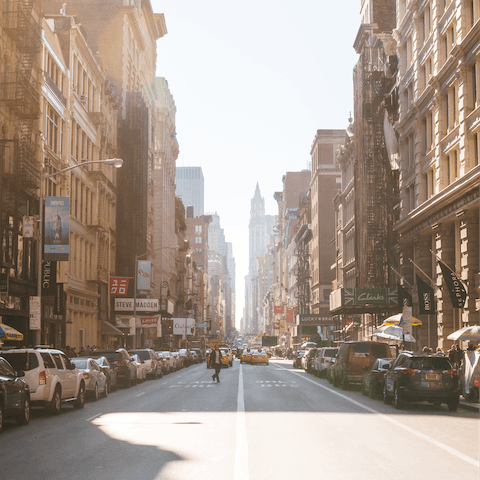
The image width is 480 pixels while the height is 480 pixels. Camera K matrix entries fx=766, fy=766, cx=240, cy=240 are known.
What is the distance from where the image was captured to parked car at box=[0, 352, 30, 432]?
52.3 feet

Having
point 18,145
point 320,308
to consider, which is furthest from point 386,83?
point 320,308

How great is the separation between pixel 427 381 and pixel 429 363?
0.58m

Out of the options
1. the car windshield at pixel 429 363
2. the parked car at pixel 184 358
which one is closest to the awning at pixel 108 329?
the parked car at pixel 184 358

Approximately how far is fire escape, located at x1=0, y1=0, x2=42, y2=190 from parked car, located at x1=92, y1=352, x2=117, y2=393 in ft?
31.6

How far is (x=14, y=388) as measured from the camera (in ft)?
54.5

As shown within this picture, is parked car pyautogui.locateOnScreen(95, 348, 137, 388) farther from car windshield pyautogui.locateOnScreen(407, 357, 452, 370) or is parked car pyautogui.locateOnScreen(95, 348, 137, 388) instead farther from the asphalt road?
car windshield pyautogui.locateOnScreen(407, 357, 452, 370)

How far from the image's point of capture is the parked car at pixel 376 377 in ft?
83.6

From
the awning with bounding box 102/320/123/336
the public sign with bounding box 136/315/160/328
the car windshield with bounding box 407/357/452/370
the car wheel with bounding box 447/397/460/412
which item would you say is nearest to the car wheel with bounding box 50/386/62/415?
the car windshield with bounding box 407/357/452/370

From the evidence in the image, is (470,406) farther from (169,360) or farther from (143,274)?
(143,274)

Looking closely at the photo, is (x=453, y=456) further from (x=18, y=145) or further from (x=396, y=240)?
(x=396, y=240)

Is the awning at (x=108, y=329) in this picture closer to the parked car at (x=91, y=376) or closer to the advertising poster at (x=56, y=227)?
the advertising poster at (x=56, y=227)

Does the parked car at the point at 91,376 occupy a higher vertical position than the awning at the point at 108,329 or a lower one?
lower

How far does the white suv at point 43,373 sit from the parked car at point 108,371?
7.96m

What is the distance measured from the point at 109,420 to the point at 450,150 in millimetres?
28954
